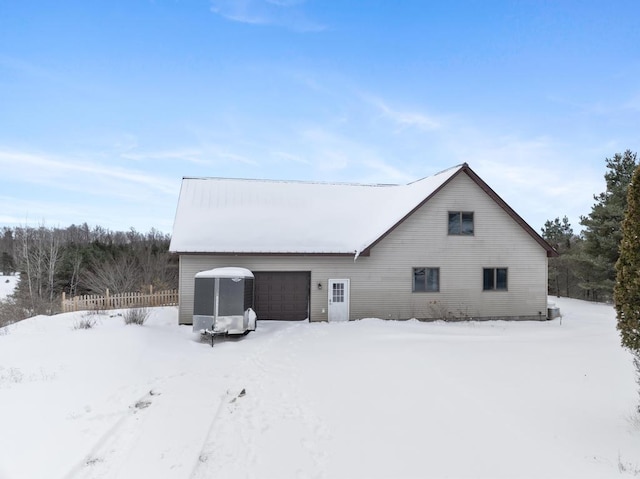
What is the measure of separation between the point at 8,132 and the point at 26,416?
18.6m

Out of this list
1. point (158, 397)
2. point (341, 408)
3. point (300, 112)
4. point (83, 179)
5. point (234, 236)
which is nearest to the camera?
point (341, 408)

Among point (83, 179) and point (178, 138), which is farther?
point (83, 179)

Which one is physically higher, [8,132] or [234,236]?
[8,132]

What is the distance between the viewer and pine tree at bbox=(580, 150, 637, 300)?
23453 millimetres

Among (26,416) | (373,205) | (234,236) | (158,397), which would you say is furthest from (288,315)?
(26,416)

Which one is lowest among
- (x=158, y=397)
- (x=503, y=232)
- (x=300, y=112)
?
(x=158, y=397)

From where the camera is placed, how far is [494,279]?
17688 mm

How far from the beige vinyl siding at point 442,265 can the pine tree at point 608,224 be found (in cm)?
900

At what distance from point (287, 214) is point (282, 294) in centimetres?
418

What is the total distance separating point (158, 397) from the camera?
7207 mm

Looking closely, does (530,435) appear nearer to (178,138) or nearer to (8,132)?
(178,138)

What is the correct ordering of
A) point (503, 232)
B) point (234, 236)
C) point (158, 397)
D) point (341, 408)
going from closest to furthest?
point (341, 408), point (158, 397), point (234, 236), point (503, 232)

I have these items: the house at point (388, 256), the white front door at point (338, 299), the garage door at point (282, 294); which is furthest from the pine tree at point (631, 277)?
the garage door at point (282, 294)

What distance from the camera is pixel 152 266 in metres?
32.5
